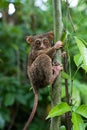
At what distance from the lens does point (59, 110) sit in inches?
89.1

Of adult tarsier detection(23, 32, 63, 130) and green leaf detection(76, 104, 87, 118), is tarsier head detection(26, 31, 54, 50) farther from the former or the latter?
green leaf detection(76, 104, 87, 118)

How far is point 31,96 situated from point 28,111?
0.67 m

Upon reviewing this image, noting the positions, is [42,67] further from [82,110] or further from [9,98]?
[9,98]

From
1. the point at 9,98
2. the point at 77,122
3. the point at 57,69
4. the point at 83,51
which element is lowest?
the point at 9,98

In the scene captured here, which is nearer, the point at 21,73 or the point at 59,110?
the point at 59,110

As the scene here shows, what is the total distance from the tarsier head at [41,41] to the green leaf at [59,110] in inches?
34.5

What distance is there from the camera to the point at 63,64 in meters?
2.65

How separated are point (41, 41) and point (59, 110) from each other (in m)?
1.13

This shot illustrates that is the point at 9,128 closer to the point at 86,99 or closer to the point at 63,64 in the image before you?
the point at 86,99

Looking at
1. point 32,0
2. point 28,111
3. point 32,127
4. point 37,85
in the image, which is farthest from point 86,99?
point 32,0

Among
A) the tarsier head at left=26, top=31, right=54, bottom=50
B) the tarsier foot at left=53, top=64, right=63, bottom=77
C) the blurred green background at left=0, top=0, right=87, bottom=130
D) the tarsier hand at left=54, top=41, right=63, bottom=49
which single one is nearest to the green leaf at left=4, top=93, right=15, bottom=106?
the blurred green background at left=0, top=0, right=87, bottom=130

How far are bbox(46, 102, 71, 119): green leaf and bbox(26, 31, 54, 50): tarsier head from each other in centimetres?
88

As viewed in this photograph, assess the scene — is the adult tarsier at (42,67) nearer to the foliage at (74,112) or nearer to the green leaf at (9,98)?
the foliage at (74,112)

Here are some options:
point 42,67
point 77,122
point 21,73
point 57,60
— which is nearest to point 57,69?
point 57,60
